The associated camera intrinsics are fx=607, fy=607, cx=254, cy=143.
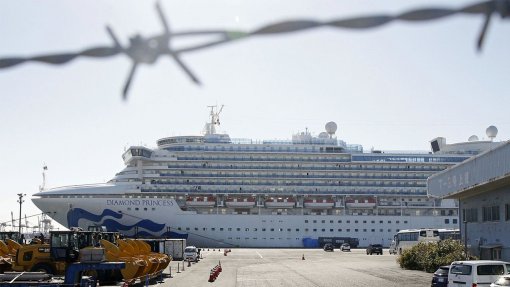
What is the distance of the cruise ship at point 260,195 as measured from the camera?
75.4 m

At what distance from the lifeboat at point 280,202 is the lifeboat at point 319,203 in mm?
1879

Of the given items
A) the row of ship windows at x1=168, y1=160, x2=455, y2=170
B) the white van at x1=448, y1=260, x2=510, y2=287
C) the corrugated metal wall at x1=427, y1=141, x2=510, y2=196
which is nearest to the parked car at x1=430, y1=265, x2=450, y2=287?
the white van at x1=448, y1=260, x2=510, y2=287

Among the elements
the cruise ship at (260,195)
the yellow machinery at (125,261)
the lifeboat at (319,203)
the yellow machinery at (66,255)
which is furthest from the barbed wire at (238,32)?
the lifeboat at (319,203)

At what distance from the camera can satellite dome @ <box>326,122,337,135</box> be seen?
9025 cm

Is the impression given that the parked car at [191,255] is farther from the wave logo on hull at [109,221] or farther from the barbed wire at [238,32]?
the barbed wire at [238,32]

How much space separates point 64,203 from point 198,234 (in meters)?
17.2

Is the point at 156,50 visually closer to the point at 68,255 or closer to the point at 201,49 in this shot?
the point at 201,49

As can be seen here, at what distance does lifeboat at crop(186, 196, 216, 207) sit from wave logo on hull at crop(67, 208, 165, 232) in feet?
15.0

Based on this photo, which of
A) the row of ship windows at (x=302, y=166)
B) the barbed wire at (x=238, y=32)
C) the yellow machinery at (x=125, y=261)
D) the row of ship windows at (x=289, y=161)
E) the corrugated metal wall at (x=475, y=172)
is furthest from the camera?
the row of ship windows at (x=289, y=161)

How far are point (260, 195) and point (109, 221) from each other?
19.3 metres

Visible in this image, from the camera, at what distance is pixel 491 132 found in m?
88.8

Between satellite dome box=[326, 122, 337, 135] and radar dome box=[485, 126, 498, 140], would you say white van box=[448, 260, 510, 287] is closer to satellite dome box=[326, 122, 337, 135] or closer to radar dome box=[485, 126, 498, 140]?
satellite dome box=[326, 122, 337, 135]

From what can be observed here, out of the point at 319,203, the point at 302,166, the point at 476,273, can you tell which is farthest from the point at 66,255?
the point at 302,166

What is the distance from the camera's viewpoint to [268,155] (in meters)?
82.0
